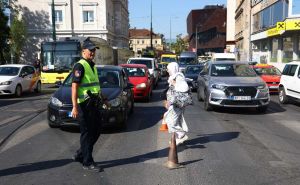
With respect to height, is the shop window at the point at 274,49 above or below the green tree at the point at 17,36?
below

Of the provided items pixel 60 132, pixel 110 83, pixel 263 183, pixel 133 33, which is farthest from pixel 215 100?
pixel 133 33

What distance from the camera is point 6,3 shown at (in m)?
53.2

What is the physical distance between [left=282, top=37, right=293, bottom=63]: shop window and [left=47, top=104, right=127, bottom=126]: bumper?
25478mm

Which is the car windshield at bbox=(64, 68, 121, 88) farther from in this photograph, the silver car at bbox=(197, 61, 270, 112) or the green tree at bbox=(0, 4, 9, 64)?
the green tree at bbox=(0, 4, 9, 64)

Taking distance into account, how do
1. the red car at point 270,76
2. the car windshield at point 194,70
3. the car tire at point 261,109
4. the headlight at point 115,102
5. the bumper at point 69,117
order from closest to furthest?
the bumper at point 69,117 < the headlight at point 115,102 < the car tire at point 261,109 < the red car at point 270,76 < the car windshield at point 194,70

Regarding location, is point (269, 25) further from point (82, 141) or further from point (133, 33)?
point (133, 33)

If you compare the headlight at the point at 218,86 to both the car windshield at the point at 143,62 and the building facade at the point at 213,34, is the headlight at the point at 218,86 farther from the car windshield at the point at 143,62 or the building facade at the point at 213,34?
the building facade at the point at 213,34

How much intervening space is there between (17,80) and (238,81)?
1042 centimetres

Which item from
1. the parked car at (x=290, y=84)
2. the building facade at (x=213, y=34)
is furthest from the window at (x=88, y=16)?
the parked car at (x=290, y=84)

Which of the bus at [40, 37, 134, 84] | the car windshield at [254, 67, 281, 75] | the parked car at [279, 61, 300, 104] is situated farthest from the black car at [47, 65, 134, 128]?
the bus at [40, 37, 134, 84]

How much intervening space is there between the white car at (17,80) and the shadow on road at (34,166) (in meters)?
12.0

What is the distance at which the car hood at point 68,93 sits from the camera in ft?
29.6

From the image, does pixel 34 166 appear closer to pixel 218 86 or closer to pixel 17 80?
pixel 218 86

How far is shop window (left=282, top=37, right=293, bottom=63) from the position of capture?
31.9m
